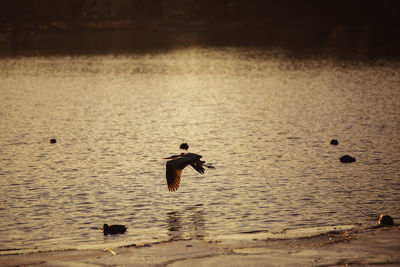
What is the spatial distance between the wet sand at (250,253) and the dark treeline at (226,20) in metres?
70.3

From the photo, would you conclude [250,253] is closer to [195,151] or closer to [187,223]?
[187,223]

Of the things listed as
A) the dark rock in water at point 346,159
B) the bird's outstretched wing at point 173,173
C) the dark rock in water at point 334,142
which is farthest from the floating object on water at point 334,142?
the bird's outstretched wing at point 173,173

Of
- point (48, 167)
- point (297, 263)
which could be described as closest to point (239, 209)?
point (297, 263)

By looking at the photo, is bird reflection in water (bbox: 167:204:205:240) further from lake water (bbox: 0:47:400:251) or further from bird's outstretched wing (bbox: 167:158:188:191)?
bird's outstretched wing (bbox: 167:158:188:191)

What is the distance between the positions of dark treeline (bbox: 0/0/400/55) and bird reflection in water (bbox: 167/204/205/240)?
221ft

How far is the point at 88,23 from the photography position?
156m

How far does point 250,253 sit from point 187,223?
3.57m

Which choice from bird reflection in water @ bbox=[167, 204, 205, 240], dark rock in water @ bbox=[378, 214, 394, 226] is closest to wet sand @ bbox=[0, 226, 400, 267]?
dark rock in water @ bbox=[378, 214, 394, 226]

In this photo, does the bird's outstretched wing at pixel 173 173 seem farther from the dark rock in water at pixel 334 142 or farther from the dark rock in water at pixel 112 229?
the dark rock in water at pixel 334 142

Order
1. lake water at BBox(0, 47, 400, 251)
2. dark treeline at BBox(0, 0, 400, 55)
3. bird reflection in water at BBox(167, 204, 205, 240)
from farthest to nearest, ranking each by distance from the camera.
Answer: dark treeline at BBox(0, 0, 400, 55) → lake water at BBox(0, 47, 400, 251) → bird reflection in water at BBox(167, 204, 205, 240)

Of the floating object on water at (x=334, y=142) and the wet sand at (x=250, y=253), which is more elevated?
the floating object on water at (x=334, y=142)

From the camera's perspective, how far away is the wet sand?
12672mm

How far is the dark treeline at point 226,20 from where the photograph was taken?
10781 centimetres

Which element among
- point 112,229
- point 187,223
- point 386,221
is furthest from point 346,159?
point 112,229
